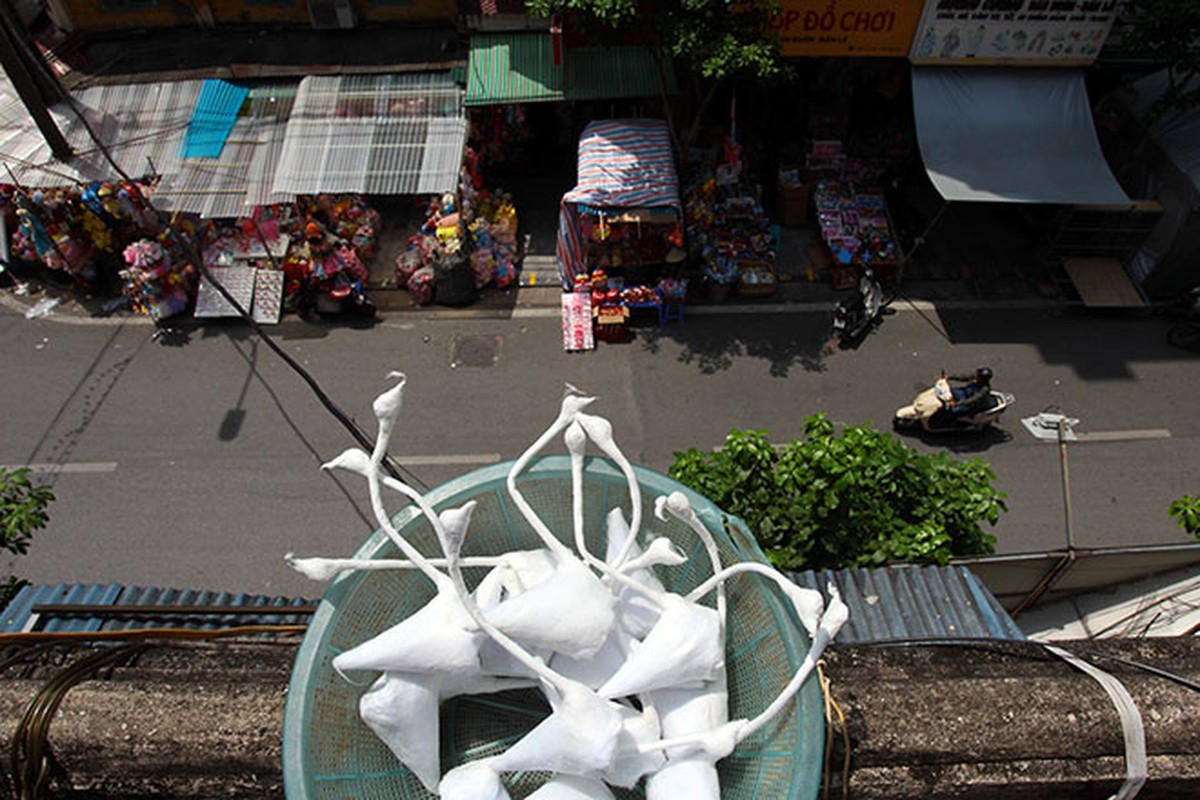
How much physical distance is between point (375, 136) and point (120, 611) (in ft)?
32.2

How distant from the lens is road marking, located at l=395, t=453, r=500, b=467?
35.8 feet

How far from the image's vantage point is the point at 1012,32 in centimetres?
1217

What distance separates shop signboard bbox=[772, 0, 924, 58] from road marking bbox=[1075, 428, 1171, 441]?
23.6 feet

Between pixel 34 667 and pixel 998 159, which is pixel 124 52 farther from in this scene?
pixel 998 159

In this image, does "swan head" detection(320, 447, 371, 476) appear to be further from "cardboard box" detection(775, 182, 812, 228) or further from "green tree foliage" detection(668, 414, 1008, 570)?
"cardboard box" detection(775, 182, 812, 228)

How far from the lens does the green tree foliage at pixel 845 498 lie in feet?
20.5

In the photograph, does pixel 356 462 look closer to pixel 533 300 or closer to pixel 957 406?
pixel 957 406

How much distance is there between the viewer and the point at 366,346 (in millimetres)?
12547

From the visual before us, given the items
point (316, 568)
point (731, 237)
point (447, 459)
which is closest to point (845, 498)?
point (316, 568)

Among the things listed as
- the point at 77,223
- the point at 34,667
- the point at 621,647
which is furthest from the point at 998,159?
the point at 77,223

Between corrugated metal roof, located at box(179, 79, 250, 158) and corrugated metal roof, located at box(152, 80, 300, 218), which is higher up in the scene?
corrugated metal roof, located at box(179, 79, 250, 158)

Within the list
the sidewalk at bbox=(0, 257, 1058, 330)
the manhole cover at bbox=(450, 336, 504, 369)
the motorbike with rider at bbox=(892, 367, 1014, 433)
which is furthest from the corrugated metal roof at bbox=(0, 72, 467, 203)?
the motorbike with rider at bbox=(892, 367, 1014, 433)

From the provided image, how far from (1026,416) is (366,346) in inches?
441

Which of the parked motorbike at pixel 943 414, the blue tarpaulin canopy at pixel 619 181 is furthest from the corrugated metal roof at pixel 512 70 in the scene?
the parked motorbike at pixel 943 414
